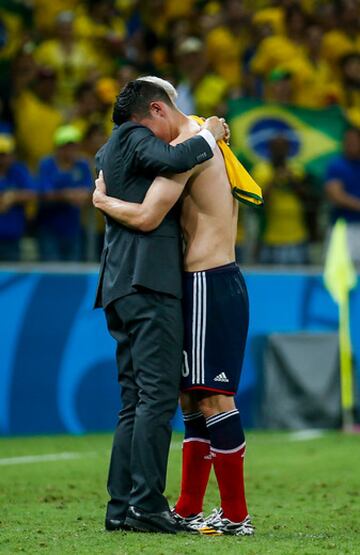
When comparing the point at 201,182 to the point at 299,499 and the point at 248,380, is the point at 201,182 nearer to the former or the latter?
the point at 299,499

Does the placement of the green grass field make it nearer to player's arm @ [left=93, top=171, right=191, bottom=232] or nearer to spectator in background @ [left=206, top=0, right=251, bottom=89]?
player's arm @ [left=93, top=171, right=191, bottom=232]

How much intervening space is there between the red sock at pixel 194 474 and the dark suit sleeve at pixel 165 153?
1454 millimetres

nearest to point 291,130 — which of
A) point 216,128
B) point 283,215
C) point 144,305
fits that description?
point 283,215

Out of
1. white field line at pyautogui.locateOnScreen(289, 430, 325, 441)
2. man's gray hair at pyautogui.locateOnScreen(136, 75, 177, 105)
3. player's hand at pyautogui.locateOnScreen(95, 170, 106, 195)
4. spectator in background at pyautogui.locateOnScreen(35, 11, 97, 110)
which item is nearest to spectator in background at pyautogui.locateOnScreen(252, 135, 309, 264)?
white field line at pyautogui.locateOnScreen(289, 430, 325, 441)

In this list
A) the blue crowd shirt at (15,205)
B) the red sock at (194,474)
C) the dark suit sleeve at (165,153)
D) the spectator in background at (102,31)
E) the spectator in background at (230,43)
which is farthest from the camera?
the spectator in background at (230,43)

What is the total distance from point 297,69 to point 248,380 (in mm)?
4482

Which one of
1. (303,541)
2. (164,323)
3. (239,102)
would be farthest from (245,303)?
(239,102)

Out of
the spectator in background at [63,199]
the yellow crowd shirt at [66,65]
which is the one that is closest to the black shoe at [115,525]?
the spectator in background at [63,199]

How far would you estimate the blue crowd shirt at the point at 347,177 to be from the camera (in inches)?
521

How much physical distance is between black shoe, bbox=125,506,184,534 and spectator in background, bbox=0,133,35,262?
19.1 ft

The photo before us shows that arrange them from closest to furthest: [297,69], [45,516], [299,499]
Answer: [45,516], [299,499], [297,69]

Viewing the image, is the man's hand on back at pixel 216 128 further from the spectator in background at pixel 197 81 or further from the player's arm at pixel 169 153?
the spectator in background at pixel 197 81

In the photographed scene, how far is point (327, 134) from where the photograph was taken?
14164 mm

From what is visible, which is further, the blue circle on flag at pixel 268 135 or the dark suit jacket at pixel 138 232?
the blue circle on flag at pixel 268 135
